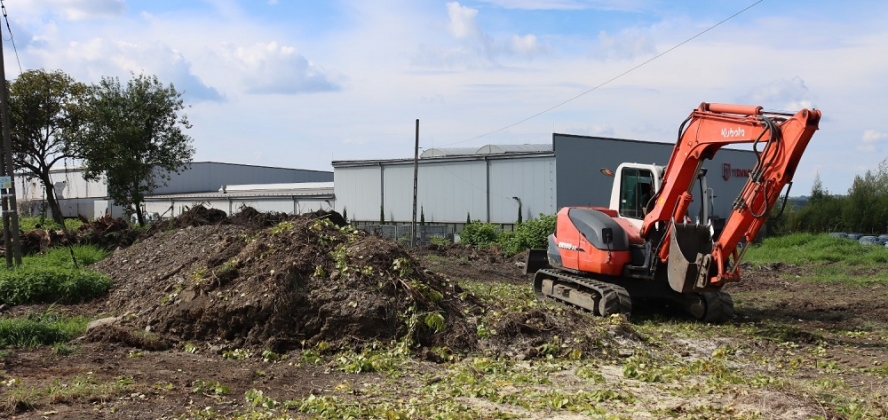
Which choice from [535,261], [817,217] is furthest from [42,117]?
[817,217]

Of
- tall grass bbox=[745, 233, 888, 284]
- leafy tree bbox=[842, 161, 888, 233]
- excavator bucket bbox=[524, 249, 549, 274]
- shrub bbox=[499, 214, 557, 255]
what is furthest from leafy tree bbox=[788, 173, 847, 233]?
excavator bucket bbox=[524, 249, 549, 274]

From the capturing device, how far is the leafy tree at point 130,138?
3712 centimetres

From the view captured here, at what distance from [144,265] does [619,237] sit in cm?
983

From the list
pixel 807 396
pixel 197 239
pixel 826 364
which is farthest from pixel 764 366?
pixel 197 239

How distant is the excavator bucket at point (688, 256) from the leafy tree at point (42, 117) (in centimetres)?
2957

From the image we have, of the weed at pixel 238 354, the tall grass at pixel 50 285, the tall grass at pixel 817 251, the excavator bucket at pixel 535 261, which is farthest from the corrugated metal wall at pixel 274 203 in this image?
the weed at pixel 238 354

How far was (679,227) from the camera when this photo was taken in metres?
12.8

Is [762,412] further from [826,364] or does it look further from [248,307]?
[248,307]

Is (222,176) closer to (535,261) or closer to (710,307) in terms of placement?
(535,261)

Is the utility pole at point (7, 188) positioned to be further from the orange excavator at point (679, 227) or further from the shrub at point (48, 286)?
the orange excavator at point (679, 227)

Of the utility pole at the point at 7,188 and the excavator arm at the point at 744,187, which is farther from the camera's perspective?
the utility pole at the point at 7,188

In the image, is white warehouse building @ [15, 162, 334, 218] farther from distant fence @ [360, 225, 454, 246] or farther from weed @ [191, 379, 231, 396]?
weed @ [191, 379, 231, 396]

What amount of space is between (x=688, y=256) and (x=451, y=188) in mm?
28699

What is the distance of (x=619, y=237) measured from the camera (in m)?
14.0
